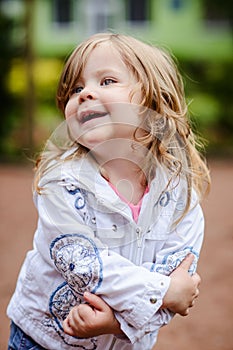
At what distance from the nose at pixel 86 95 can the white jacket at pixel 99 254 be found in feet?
0.65

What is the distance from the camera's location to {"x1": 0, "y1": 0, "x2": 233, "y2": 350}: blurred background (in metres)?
4.96

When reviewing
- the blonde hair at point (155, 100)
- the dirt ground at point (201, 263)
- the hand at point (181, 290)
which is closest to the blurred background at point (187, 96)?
the dirt ground at point (201, 263)

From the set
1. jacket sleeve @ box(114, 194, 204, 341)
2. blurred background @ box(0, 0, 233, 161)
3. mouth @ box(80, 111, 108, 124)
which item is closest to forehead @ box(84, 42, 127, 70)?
mouth @ box(80, 111, 108, 124)

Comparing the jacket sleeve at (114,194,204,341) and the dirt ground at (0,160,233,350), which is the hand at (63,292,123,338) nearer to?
the jacket sleeve at (114,194,204,341)

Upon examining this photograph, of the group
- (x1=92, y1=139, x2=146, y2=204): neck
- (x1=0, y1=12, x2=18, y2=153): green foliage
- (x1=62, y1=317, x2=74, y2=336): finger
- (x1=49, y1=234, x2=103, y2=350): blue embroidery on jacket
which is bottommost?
(x1=0, y1=12, x2=18, y2=153): green foliage

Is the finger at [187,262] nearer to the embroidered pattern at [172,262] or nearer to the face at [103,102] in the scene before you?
the embroidered pattern at [172,262]

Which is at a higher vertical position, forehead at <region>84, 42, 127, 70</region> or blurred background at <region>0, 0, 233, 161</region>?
forehead at <region>84, 42, 127, 70</region>

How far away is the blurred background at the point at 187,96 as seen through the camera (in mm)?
4957

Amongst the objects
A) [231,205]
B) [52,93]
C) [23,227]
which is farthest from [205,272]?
[52,93]

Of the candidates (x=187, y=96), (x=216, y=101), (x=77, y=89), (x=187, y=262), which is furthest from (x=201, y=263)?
(x=216, y=101)

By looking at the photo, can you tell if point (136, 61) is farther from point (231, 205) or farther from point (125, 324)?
point (231, 205)

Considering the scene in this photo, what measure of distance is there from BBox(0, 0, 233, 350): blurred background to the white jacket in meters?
0.57

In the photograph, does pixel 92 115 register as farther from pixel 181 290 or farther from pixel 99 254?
pixel 181 290

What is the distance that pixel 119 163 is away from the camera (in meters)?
2.26
